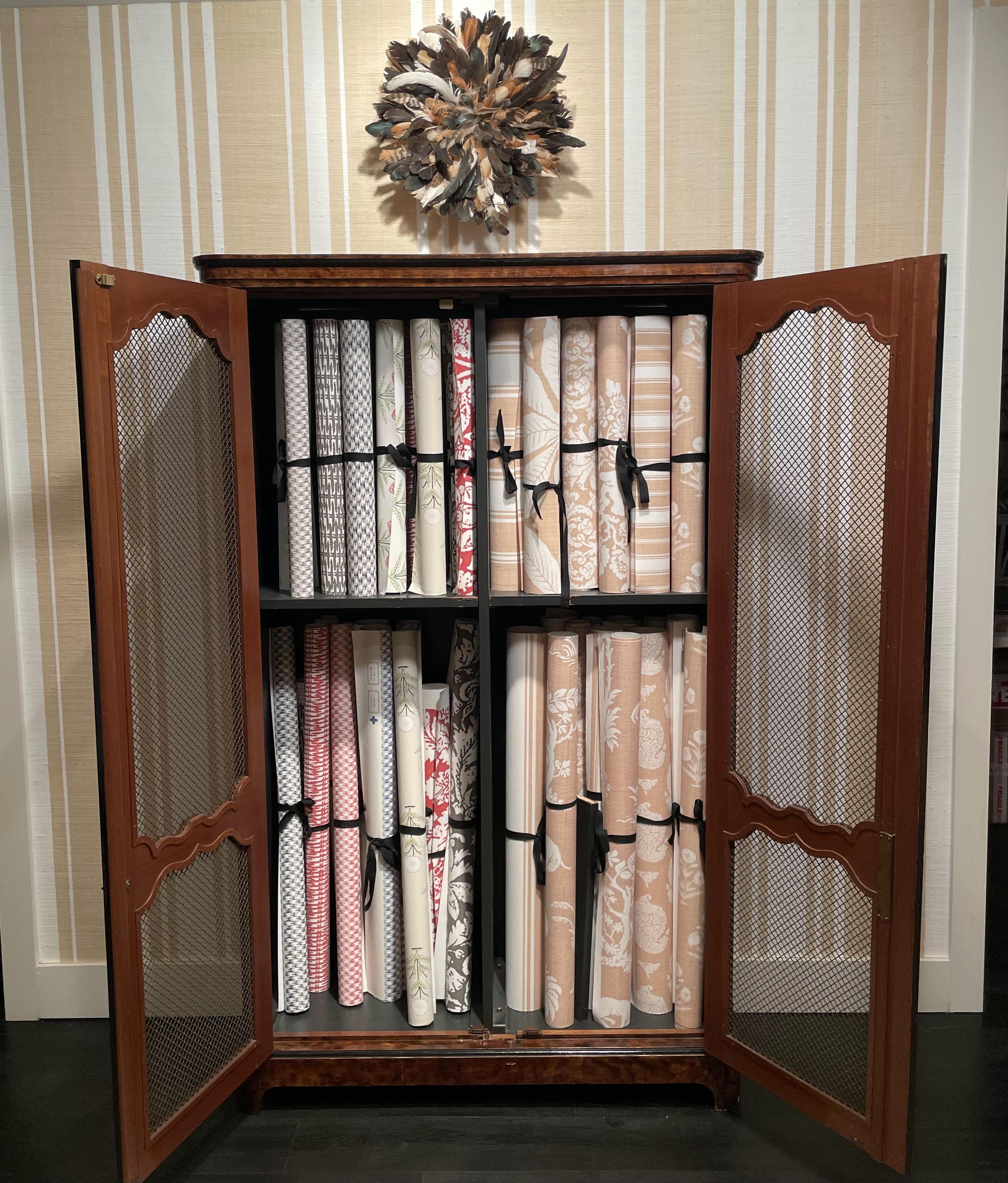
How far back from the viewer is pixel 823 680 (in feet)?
5.78

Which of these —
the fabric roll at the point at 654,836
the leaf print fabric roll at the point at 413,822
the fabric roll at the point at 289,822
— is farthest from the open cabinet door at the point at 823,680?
the fabric roll at the point at 289,822

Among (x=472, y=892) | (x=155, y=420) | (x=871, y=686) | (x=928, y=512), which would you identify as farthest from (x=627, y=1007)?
(x=155, y=420)

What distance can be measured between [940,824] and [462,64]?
6.83 ft

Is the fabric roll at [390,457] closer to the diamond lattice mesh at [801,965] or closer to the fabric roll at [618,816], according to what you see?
the fabric roll at [618,816]

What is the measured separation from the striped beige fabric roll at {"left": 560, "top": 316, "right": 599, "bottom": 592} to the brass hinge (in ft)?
2.40

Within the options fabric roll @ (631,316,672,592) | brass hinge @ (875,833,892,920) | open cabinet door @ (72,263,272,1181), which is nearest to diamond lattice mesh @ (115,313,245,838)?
open cabinet door @ (72,263,272,1181)

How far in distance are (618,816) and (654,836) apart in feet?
0.30

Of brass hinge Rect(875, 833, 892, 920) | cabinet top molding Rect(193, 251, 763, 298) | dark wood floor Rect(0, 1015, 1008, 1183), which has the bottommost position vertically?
dark wood floor Rect(0, 1015, 1008, 1183)

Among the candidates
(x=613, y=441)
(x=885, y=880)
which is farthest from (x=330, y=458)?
(x=885, y=880)

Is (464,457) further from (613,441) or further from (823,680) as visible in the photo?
(823,680)

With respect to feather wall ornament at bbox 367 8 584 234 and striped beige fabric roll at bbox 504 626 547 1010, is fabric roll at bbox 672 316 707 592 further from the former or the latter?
feather wall ornament at bbox 367 8 584 234

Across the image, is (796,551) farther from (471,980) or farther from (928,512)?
(471,980)

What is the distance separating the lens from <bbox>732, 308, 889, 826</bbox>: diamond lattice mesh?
5.52ft

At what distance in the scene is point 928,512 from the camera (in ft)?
5.15
